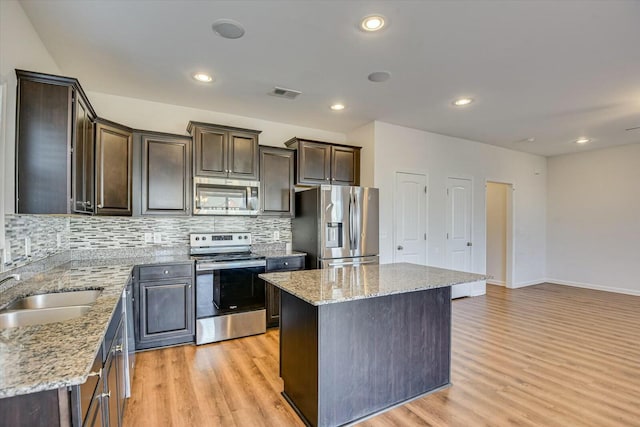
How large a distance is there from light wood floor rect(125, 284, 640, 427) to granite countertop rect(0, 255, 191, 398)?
1052 mm

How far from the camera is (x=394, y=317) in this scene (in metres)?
2.28

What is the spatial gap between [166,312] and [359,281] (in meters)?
2.15

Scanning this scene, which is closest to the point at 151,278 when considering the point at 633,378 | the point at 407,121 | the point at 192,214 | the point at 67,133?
the point at 192,214

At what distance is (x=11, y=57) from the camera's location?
2.00 m

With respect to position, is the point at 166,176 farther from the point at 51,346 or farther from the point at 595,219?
the point at 595,219

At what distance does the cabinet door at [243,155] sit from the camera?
3.75 meters

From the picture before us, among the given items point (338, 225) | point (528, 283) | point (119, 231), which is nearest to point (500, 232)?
point (528, 283)

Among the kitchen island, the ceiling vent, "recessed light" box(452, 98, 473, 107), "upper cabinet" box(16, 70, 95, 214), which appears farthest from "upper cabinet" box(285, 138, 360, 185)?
"upper cabinet" box(16, 70, 95, 214)

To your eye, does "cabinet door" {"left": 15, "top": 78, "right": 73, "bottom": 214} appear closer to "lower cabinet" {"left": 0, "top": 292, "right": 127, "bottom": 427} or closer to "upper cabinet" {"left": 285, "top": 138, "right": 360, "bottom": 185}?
"lower cabinet" {"left": 0, "top": 292, "right": 127, "bottom": 427}

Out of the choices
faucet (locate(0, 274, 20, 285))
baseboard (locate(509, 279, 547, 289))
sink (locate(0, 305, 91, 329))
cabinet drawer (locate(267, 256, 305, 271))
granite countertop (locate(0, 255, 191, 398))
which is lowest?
baseboard (locate(509, 279, 547, 289))

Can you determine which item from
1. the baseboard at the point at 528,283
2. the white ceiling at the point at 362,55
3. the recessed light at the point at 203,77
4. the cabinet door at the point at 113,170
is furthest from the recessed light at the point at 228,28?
the baseboard at the point at 528,283

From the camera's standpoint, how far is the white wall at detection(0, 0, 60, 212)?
1891 millimetres

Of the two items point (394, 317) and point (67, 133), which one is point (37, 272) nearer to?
point (67, 133)

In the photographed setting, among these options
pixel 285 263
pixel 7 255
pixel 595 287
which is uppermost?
pixel 7 255
